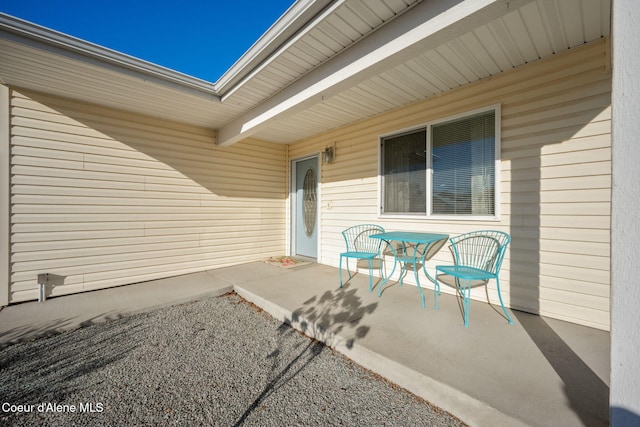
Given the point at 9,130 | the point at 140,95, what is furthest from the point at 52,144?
the point at 140,95

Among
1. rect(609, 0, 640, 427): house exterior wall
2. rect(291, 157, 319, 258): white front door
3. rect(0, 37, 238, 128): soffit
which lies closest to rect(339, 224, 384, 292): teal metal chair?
rect(291, 157, 319, 258): white front door

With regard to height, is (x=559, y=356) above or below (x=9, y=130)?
below

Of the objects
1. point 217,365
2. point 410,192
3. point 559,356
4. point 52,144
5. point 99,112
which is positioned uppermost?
point 99,112

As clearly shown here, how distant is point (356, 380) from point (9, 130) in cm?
458

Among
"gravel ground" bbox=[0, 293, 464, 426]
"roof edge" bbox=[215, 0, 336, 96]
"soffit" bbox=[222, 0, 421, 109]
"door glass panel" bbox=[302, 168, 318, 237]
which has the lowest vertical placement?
"gravel ground" bbox=[0, 293, 464, 426]

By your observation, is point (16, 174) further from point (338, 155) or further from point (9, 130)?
point (338, 155)

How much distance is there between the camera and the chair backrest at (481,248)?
2834 millimetres

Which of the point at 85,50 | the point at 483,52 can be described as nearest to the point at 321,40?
the point at 483,52

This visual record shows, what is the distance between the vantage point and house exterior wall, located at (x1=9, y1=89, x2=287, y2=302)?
3217 millimetres

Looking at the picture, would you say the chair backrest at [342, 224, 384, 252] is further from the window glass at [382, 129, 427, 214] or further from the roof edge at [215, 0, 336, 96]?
the roof edge at [215, 0, 336, 96]

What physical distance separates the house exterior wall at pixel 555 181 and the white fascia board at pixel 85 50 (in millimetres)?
3259

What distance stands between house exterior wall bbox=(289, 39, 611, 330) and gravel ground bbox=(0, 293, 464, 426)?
188cm

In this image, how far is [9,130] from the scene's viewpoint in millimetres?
3092

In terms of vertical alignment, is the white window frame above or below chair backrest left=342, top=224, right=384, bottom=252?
above
